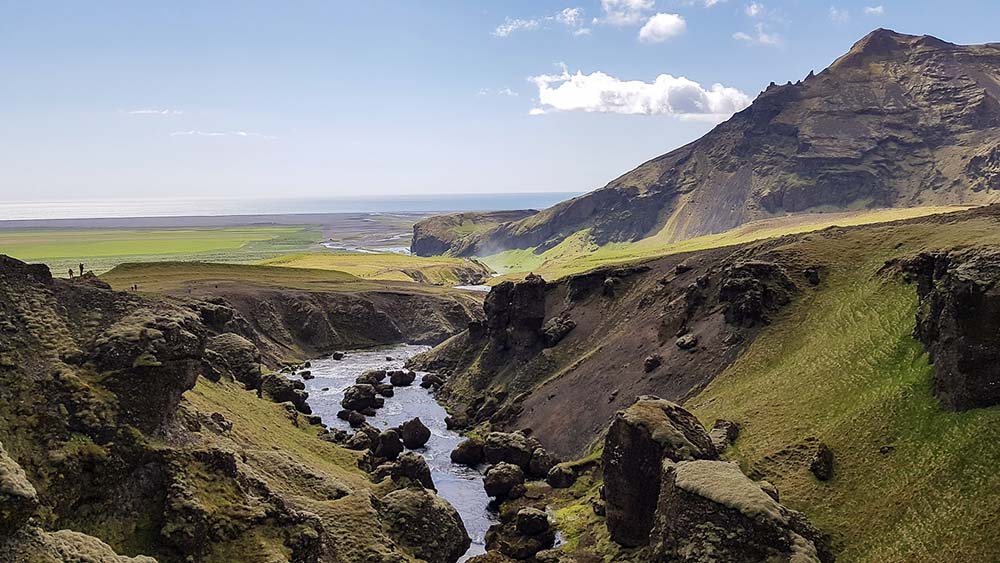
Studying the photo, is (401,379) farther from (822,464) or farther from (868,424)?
(868,424)

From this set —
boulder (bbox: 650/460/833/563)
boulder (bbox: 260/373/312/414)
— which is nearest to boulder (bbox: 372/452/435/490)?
boulder (bbox: 650/460/833/563)

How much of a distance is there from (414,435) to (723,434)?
38521 millimetres

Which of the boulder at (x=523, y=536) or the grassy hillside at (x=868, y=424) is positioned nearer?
the grassy hillside at (x=868, y=424)

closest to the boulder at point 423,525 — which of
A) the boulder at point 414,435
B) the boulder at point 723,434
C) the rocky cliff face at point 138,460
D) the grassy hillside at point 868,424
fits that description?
the rocky cliff face at point 138,460

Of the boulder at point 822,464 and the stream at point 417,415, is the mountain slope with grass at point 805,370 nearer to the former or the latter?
the boulder at point 822,464

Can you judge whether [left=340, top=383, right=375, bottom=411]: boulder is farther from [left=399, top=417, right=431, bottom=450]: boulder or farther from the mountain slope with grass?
[left=399, top=417, right=431, bottom=450]: boulder

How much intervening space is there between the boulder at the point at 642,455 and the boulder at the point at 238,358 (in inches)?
1885

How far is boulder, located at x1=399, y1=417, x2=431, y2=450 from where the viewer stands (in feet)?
265

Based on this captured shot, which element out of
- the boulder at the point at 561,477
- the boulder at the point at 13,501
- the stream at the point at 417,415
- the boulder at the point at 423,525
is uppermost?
the boulder at the point at 13,501

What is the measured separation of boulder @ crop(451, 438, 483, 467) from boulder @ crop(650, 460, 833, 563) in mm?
35949

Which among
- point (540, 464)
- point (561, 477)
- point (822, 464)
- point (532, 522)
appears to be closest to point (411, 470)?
point (532, 522)

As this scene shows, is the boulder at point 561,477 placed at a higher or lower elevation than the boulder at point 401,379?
higher

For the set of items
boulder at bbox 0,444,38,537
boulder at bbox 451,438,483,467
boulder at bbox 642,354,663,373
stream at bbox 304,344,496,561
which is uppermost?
boulder at bbox 0,444,38,537

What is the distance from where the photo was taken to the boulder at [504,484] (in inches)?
2537
